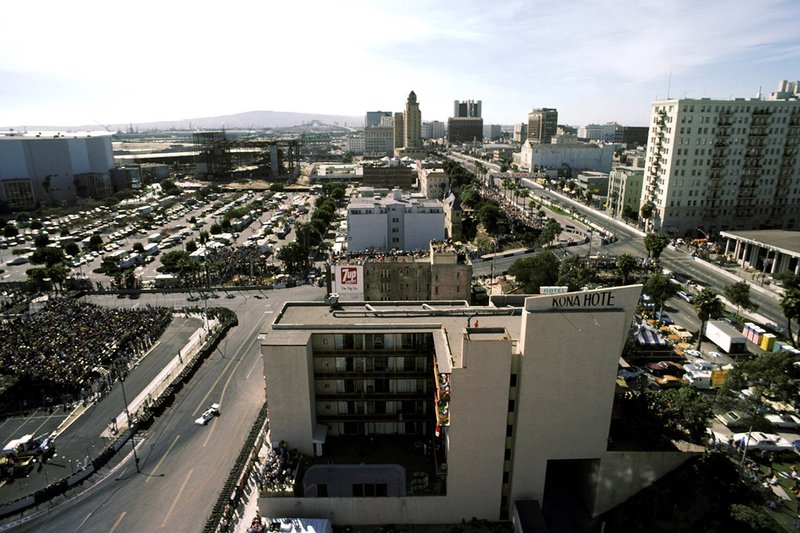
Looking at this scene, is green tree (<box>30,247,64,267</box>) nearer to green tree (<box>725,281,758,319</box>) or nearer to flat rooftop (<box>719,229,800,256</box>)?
green tree (<box>725,281,758,319</box>)

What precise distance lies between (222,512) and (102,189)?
563ft

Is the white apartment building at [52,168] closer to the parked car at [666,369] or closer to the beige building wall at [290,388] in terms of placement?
the beige building wall at [290,388]

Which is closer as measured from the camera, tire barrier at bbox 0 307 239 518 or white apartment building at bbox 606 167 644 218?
tire barrier at bbox 0 307 239 518

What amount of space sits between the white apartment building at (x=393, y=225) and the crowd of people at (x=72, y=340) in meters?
39.0

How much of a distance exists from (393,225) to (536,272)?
33.3 metres

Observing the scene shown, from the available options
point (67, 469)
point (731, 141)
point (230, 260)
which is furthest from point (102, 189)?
point (731, 141)

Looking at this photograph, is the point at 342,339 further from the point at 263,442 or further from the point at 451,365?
the point at 263,442

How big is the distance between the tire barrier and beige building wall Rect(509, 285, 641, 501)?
21999 millimetres

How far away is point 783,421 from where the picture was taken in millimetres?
41031

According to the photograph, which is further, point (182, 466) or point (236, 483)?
point (182, 466)

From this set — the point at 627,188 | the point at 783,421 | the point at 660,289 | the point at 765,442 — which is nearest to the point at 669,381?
the point at 783,421

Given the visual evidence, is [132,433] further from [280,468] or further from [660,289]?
[660,289]

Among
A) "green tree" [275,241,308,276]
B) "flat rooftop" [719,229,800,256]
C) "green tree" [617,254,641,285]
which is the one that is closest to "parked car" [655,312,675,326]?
"green tree" [617,254,641,285]

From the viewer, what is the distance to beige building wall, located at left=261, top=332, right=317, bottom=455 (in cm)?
3350
